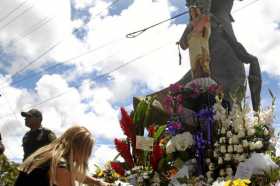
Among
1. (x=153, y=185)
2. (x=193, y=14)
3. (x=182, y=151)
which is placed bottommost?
(x=153, y=185)

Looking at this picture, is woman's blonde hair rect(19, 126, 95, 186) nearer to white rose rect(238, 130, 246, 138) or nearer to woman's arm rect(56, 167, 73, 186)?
woman's arm rect(56, 167, 73, 186)

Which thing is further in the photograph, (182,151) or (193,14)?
(193,14)

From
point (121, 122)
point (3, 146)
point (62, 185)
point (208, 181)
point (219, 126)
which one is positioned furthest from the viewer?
point (121, 122)

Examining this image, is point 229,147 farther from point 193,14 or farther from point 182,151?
point 193,14

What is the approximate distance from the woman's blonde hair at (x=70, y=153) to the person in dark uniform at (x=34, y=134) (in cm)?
352

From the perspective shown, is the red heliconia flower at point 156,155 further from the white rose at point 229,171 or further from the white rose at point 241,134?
the white rose at point 241,134

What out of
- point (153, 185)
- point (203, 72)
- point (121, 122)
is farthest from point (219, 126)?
point (203, 72)

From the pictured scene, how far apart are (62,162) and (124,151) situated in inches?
129

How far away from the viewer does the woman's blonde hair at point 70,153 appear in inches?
141

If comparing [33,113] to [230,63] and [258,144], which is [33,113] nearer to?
[258,144]

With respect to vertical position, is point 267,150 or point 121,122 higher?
point 121,122

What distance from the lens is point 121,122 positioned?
713 cm

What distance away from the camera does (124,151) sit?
6.87 m

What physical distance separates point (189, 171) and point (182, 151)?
37cm
